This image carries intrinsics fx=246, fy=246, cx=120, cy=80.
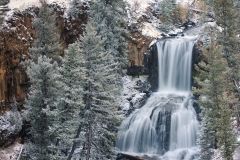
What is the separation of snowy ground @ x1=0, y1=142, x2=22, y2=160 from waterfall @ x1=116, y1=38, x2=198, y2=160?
30.4 ft

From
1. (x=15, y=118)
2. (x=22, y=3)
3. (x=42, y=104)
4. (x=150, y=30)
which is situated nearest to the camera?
(x=42, y=104)

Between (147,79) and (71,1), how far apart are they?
1305cm

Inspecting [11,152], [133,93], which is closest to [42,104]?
[11,152]

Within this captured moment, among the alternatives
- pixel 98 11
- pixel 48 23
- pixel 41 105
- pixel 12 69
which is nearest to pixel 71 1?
pixel 98 11

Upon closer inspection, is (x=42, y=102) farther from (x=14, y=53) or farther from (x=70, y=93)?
(x=14, y=53)

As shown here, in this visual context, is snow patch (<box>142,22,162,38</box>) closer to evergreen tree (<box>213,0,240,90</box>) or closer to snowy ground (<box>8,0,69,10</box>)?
evergreen tree (<box>213,0,240,90</box>)

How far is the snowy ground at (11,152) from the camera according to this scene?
19620 mm

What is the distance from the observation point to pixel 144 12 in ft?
112

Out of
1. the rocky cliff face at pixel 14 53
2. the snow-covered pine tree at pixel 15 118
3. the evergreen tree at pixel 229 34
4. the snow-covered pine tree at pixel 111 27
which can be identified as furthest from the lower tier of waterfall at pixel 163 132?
the rocky cliff face at pixel 14 53

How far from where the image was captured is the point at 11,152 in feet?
66.3

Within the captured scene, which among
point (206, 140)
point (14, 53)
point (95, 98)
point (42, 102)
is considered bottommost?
point (206, 140)

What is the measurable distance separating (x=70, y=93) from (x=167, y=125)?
12426 mm

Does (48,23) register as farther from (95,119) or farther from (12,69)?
(95,119)

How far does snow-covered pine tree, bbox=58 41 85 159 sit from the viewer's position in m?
15.2
